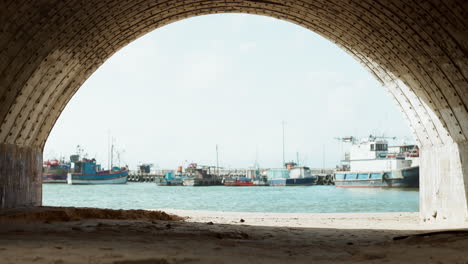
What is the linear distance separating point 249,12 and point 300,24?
1.95 m

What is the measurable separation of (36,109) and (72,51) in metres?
2.29

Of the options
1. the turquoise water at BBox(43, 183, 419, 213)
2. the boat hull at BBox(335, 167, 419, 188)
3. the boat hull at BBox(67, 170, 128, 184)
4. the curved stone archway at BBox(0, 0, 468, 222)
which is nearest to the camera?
the curved stone archway at BBox(0, 0, 468, 222)

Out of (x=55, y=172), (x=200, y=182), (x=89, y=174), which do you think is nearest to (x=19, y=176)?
(x=200, y=182)

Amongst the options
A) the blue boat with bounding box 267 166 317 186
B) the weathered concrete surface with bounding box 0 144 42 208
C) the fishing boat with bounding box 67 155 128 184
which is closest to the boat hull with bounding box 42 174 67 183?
the fishing boat with bounding box 67 155 128 184

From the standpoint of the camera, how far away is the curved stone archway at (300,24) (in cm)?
1323

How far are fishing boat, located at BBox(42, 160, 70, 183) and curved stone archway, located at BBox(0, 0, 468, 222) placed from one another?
439ft

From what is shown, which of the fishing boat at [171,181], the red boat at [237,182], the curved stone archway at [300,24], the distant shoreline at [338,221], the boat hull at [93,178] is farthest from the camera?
the boat hull at [93,178]

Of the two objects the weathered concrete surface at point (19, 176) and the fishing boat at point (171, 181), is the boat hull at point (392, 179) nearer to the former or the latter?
the fishing boat at point (171, 181)

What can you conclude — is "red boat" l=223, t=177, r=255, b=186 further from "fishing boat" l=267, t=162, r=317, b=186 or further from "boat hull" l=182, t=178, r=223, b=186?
"fishing boat" l=267, t=162, r=317, b=186

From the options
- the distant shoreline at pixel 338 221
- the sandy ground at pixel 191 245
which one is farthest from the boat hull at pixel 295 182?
the sandy ground at pixel 191 245

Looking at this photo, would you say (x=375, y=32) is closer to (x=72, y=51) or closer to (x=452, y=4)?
(x=452, y=4)

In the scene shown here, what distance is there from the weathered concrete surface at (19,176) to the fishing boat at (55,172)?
133 m

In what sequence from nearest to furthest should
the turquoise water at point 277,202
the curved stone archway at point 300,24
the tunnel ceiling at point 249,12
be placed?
the tunnel ceiling at point 249,12
the curved stone archway at point 300,24
the turquoise water at point 277,202

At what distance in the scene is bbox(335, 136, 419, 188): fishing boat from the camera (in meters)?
78.2
